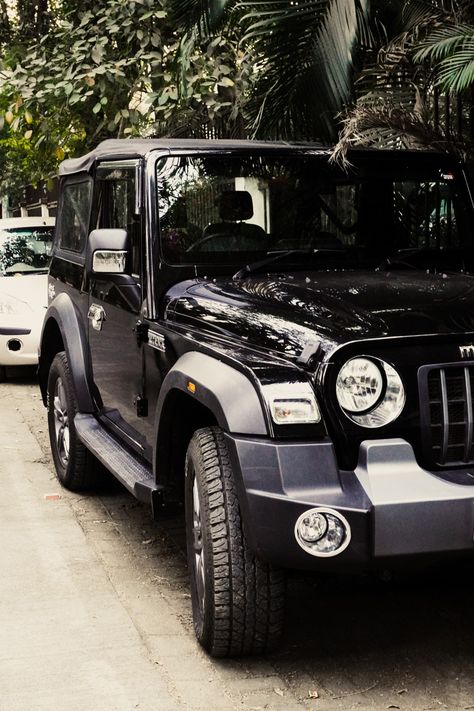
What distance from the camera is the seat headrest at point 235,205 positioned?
502cm

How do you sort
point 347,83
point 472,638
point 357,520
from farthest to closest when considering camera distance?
point 347,83
point 472,638
point 357,520

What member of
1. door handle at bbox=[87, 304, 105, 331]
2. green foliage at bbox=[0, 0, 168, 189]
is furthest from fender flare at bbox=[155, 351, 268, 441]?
green foliage at bbox=[0, 0, 168, 189]

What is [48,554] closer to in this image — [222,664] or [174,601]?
[174,601]

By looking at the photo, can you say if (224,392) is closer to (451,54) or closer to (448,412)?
(448,412)

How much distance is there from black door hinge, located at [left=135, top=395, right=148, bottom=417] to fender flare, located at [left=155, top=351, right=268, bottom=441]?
785 millimetres

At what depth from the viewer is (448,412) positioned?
370 centimetres

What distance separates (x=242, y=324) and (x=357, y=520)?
103cm

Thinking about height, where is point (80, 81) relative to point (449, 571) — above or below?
above

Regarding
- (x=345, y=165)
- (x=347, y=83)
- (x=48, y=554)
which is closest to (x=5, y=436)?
(x=48, y=554)

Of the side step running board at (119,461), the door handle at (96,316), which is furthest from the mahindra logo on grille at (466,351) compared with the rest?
the door handle at (96,316)

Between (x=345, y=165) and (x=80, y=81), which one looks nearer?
(x=345, y=165)

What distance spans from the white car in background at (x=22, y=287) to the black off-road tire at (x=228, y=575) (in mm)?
6804

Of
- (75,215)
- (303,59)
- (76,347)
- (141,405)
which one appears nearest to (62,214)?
(75,215)

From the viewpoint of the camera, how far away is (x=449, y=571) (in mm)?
5086
